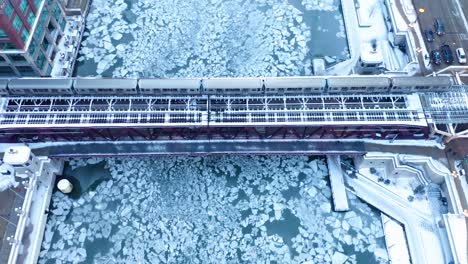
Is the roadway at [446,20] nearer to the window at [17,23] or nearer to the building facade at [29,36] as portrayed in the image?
the building facade at [29,36]

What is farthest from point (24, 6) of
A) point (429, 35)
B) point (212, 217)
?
point (429, 35)

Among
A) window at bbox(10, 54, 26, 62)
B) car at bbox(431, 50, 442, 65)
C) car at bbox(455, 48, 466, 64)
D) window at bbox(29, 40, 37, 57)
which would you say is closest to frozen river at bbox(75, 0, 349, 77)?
window at bbox(29, 40, 37, 57)

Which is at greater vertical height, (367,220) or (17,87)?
(17,87)

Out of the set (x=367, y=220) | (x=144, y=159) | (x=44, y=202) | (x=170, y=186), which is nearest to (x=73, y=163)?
(x=44, y=202)

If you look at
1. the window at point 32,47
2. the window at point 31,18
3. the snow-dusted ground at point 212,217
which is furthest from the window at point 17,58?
the snow-dusted ground at point 212,217

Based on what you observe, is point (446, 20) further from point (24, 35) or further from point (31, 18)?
point (24, 35)

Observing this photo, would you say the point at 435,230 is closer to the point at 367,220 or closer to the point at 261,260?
the point at 367,220
